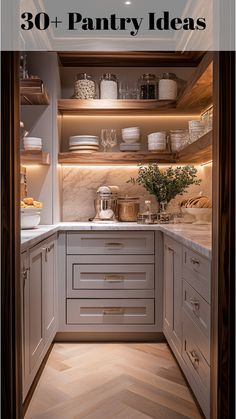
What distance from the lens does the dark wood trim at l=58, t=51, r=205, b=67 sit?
3.61 metres

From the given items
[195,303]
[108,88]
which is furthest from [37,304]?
[108,88]

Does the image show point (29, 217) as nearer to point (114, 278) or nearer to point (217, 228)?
point (114, 278)

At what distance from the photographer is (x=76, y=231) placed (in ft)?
10.6

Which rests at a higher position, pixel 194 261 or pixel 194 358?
pixel 194 261

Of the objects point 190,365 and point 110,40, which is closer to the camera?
point 190,365

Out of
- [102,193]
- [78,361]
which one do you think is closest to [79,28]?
[102,193]

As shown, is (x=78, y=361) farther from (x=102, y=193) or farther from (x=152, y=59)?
(x=152, y=59)

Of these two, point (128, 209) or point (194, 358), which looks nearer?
point (194, 358)

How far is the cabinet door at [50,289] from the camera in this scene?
2729mm

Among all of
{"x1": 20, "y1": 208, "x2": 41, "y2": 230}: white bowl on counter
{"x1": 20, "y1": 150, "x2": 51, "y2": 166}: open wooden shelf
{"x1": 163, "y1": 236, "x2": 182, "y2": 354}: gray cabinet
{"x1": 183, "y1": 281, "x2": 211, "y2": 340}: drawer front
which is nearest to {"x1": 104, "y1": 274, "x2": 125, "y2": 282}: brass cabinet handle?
{"x1": 163, "y1": 236, "x2": 182, "y2": 354}: gray cabinet

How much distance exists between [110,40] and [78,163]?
3.53 feet

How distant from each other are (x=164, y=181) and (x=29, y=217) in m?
1.28

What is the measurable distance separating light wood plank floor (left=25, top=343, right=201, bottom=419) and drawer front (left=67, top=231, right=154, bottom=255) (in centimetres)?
72
